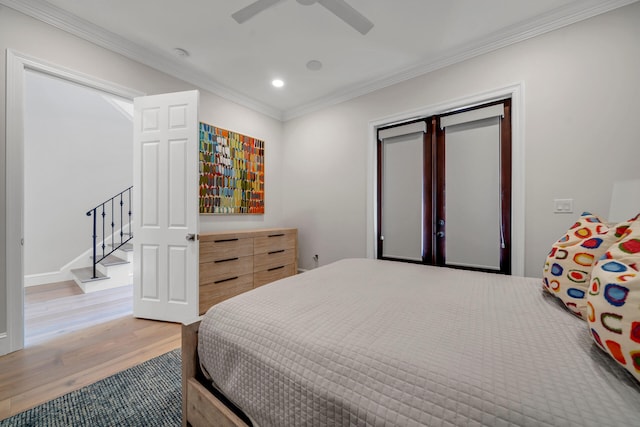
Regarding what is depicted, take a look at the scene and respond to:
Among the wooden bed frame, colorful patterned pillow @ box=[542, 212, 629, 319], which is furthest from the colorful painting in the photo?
colorful patterned pillow @ box=[542, 212, 629, 319]

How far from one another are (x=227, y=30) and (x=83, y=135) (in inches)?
145

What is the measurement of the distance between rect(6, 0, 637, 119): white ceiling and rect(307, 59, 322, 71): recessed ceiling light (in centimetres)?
5

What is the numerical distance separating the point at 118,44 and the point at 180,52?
20.1 inches

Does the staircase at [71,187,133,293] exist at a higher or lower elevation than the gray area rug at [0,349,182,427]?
higher

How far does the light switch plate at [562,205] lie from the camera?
81.0 inches

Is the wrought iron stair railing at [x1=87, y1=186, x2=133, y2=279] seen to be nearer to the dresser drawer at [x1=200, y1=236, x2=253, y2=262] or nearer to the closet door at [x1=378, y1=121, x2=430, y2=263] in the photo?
the dresser drawer at [x1=200, y1=236, x2=253, y2=262]

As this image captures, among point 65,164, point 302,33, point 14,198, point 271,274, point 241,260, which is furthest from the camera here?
point 65,164

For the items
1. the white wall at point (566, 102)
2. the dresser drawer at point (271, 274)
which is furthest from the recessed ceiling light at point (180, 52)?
the dresser drawer at point (271, 274)

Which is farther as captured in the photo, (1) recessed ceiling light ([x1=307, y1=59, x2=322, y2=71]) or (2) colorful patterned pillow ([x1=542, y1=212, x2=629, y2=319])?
(1) recessed ceiling light ([x1=307, y1=59, x2=322, y2=71])

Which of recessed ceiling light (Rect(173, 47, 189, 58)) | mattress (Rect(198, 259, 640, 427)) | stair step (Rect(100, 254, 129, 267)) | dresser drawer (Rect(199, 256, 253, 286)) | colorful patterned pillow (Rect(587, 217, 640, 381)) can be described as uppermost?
recessed ceiling light (Rect(173, 47, 189, 58))

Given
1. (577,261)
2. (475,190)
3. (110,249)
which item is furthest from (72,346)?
(475,190)

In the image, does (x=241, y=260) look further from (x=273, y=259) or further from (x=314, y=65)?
(x=314, y=65)

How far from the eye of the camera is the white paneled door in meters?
2.46

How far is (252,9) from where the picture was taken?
1721 mm
